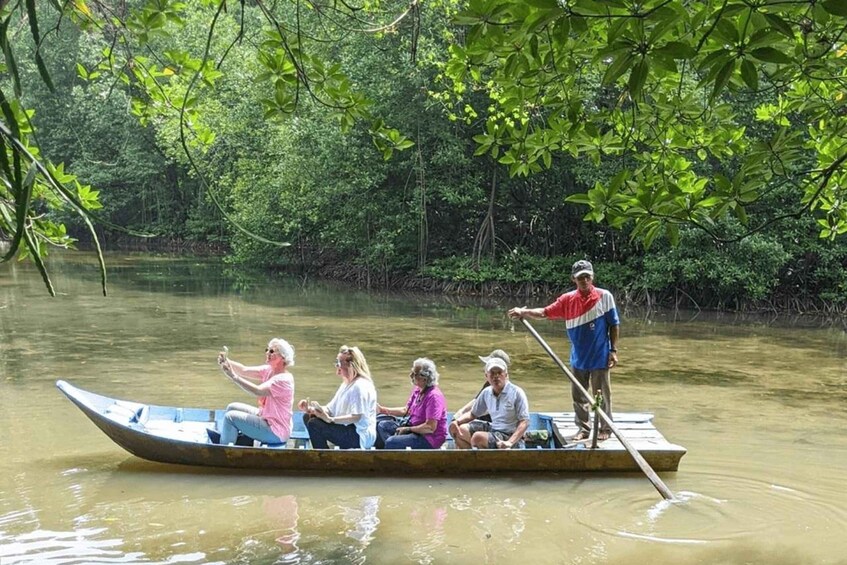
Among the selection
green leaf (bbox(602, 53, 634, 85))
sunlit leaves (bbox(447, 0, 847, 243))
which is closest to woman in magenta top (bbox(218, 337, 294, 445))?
sunlit leaves (bbox(447, 0, 847, 243))

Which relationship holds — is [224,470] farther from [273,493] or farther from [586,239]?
[586,239]

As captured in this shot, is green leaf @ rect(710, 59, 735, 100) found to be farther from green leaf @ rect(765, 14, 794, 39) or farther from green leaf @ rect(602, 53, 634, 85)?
green leaf @ rect(602, 53, 634, 85)

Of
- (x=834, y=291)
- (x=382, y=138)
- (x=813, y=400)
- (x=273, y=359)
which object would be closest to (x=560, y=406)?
(x=813, y=400)

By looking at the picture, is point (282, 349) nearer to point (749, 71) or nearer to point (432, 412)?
point (432, 412)

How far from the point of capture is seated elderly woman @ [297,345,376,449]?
22.0 ft

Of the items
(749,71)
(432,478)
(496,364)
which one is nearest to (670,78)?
Result: (749,71)

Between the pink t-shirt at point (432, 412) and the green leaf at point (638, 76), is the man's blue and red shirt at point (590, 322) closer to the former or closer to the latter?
the pink t-shirt at point (432, 412)

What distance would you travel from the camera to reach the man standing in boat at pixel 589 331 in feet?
23.6

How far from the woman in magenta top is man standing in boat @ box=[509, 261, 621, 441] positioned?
2088 mm

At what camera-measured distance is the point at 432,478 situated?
6.84 m

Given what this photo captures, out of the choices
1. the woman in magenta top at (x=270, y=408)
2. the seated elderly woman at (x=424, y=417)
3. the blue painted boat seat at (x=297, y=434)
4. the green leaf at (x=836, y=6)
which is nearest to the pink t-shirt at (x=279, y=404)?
the woman in magenta top at (x=270, y=408)

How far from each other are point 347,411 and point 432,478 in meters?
0.90

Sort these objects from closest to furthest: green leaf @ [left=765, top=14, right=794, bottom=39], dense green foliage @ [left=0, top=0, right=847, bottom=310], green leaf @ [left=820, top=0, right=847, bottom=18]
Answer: green leaf @ [left=820, top=0, right=847, bottom=18]
green leaf @ [left=765, top=14, right=794, bottom=39]
dense green foliage @ [left=0, top=0, right=847, bottom=310]

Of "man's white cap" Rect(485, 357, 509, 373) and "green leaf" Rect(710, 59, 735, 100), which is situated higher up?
"green leaf" Rect(710, 59, 735, 100)
